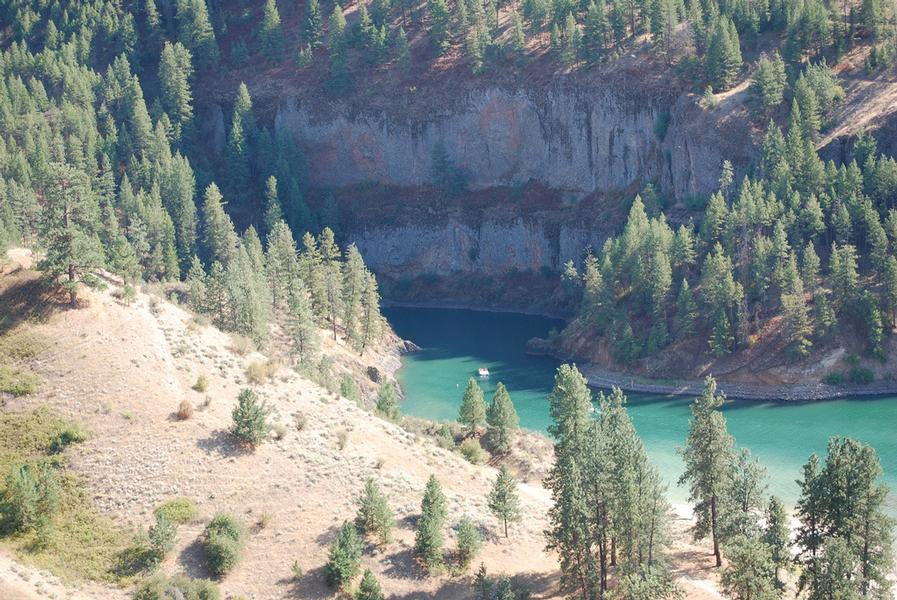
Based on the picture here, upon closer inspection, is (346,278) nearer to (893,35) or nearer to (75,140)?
(75,140)

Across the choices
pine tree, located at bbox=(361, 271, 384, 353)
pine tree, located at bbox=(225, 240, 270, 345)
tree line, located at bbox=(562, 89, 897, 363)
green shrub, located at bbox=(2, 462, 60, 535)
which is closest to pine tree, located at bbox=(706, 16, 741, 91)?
tree line, located at bbox=(562, 89, 897, 363)

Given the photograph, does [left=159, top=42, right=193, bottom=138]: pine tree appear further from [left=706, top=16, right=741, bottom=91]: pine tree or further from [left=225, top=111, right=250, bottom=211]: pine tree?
[left=706, top=16, right=741, bottom=91]: pine tree

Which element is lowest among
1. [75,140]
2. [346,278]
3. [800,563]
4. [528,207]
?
[800,563]

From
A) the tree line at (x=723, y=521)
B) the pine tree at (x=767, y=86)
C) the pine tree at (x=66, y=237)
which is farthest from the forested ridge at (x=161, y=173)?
the pine tree at (x=767, y=86)

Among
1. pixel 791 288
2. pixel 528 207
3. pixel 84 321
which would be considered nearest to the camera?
pixel 84 321

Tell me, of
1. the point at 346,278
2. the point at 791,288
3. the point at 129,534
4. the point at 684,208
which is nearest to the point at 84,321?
the point at 129,534

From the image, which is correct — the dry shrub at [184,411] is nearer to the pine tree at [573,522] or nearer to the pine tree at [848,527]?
the pine tree at [573,522]
